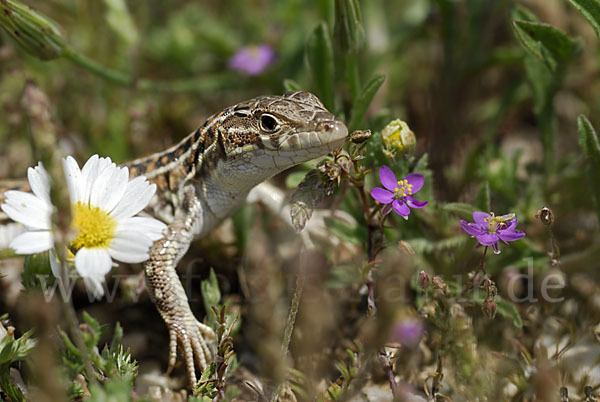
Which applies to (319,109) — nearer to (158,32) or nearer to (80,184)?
(80,184)

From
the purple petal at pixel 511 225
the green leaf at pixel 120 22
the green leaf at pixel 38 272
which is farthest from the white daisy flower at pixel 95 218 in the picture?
the green leaf at pixel 120 22

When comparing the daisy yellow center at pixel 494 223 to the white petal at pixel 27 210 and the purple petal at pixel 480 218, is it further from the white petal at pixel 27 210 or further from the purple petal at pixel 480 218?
the white petal at pixel 27 210

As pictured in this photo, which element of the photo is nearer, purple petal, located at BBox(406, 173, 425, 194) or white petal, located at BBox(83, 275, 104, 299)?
white petal, located at BBox(83, 275, 104, 299)

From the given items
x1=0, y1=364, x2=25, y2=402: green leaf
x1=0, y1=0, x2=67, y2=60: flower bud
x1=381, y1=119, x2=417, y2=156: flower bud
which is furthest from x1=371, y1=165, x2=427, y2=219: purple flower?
x1=0, y1=0, x2=67, y2=60: flower bud

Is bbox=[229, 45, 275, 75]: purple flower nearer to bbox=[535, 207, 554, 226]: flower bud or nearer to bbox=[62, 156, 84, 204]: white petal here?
bbox=[62, 156, 84, 204]: white petal

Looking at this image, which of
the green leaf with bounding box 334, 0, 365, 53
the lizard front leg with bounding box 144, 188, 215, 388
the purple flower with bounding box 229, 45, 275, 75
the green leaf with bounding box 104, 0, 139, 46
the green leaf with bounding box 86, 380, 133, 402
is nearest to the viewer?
the green leaf with bounding box 86, 380, 133, 402

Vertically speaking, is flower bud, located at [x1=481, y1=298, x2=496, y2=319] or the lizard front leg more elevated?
the lizard front leg

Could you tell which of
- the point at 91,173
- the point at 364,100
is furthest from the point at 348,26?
the point at 91,173
